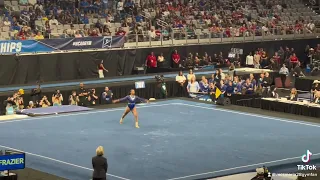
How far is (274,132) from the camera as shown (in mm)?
19312

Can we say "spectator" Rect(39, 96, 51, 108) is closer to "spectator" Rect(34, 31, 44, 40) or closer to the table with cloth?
"spectator" Rect(34, 31, 44, 40)

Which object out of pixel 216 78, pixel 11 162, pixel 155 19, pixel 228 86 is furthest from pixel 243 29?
pixel 11 162

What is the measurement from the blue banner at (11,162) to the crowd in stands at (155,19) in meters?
14.7

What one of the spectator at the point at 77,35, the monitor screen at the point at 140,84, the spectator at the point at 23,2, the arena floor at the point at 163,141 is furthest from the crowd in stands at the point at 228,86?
the spectator at the point at 23,2

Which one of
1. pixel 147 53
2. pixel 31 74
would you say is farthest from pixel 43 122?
pixel 147 53

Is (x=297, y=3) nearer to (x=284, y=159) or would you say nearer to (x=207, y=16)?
(x=207, y=16)

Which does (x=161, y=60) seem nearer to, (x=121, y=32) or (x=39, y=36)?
(x=121, y=32)

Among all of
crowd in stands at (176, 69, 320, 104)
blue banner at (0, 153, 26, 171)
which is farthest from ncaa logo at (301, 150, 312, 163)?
crowd in stands at (176, 69, 320, 104)

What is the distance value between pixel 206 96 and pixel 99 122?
6.44 m

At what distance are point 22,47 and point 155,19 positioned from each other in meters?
9.04

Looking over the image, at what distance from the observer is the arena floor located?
49.5ft

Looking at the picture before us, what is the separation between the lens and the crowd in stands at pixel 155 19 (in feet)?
94.5

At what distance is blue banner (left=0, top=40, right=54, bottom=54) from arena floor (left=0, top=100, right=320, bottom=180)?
5148mm

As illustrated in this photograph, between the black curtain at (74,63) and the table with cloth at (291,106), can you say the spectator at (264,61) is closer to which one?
the black curtain at (74,63)
